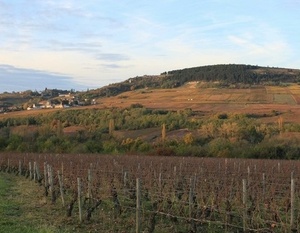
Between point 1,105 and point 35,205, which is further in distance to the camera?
point 1,105

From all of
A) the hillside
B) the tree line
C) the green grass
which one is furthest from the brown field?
the green grass

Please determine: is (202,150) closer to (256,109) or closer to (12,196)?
(256,109)

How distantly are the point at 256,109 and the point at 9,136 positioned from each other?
36.9 metres

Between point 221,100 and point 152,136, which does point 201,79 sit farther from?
point 152,136

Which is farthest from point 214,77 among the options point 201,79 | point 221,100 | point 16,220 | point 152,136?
point 16,220

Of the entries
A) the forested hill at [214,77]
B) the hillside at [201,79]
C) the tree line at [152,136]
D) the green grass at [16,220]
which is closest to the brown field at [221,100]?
the tree line at [152,136]

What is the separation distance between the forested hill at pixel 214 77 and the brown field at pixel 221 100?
7.08m

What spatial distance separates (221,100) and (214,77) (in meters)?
29.3

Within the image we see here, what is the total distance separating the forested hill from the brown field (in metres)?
7.08

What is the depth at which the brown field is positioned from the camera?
71.5 m

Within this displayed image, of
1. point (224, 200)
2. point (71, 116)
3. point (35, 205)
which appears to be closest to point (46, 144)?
point (71, 116)

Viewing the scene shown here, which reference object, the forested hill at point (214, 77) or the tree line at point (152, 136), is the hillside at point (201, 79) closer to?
the forested hill at point (214, 77)

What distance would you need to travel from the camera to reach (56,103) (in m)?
108

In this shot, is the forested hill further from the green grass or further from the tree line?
the green grass
